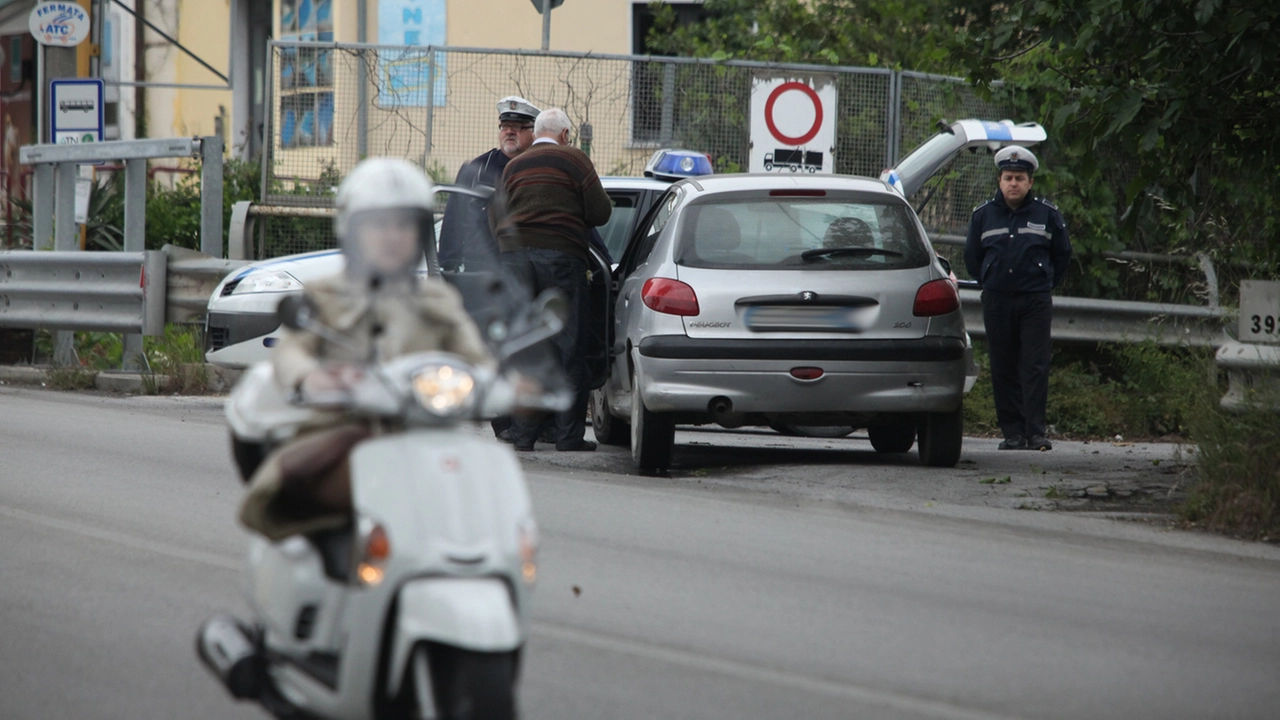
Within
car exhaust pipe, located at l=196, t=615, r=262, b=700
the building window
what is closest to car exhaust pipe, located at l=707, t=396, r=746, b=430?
car exhaust pipe, located at l=196, t=615, r=262, b=700

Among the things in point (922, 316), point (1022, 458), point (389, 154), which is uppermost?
point (389, 154)

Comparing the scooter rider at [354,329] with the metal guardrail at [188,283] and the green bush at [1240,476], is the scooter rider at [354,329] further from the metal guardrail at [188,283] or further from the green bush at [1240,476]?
the metal guardrail at [188,283]

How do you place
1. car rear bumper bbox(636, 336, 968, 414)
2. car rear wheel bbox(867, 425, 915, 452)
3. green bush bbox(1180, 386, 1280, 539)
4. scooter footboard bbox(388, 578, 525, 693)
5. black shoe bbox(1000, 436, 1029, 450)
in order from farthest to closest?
black shoe bbox(1000, 436, 1029, 450) → car rear wheel bbox(867, 425, 915, 452) → car rear bumper bbox(636, 336, 968, 414) → green bush bbox(1180, 386, 1280, 539) → scooter footboard bbox(388, 578, 525, 693)

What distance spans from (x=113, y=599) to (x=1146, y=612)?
375cm

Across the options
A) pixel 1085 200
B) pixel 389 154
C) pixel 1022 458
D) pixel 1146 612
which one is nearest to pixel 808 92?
pixel 1085 200

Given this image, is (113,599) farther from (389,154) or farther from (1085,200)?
(1085,200)

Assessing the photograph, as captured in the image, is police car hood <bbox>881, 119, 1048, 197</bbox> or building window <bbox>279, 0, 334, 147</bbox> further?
building window <bbox>279, 0, 334, 147</bbox>

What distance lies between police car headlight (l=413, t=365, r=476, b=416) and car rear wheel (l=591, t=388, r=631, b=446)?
729 cm

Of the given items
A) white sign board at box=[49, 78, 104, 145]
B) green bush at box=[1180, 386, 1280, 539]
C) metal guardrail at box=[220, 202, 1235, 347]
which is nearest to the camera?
green bush at box=[1180, 386, 1280, 539]

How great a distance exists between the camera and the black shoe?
11234mm

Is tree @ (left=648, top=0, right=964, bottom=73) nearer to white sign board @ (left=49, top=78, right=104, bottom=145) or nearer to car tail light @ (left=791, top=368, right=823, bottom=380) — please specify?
white sign board @ (left=49, top=78, right=104, bottom=145)

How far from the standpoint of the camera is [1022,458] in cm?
1062

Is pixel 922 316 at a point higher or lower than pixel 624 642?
higher

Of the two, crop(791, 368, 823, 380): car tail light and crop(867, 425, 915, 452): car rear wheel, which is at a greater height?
crop(791, 368, 823, 380): car tail light
